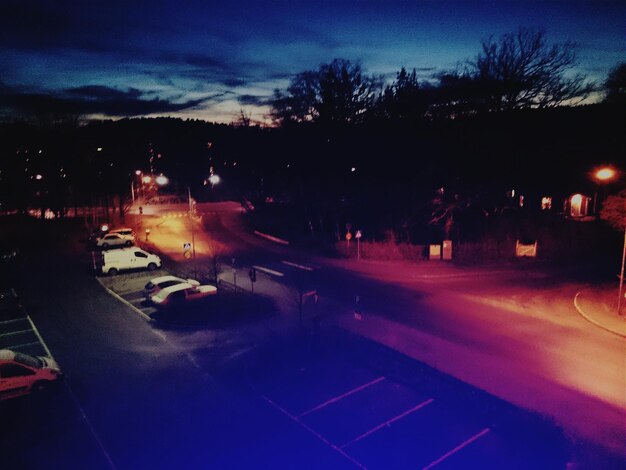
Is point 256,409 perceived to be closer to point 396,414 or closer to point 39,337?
point 396,414

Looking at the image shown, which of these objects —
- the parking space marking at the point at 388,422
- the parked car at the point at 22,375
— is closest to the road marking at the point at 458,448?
the parking space marking at the point at 388,422

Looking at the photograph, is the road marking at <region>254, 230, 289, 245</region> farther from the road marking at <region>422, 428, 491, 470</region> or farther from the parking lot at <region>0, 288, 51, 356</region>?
the road marking at <region>422, 428, 491, 470</region>

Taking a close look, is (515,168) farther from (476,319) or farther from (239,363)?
(239,363)

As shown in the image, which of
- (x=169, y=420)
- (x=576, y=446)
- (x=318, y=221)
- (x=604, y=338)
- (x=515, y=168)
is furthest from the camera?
(x=318, y=221)

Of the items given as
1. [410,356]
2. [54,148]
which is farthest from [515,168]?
[54,148]

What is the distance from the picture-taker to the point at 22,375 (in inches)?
494

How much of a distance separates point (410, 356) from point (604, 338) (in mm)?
8189

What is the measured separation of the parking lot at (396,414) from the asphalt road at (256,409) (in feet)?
0.11

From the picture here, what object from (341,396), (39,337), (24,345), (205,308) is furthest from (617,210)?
(24,345)

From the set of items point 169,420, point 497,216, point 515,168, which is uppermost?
point 515,168

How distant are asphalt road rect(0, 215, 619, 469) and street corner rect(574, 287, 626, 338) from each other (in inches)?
279

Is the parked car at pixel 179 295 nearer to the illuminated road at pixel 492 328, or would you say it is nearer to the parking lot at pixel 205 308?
the parking lot at pixel 205 308

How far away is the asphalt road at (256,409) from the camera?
1011cm

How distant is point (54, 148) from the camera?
48531 millimetres
